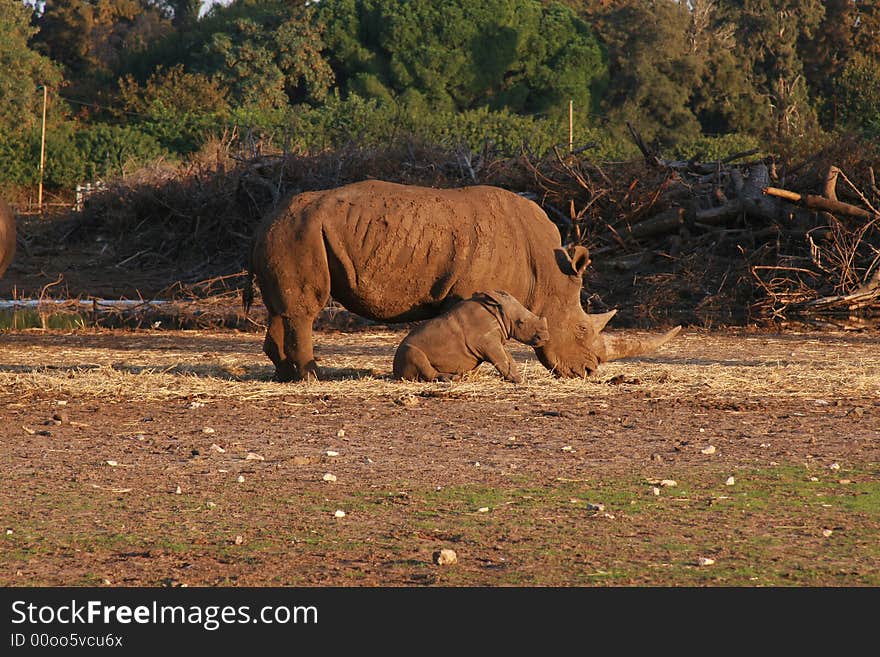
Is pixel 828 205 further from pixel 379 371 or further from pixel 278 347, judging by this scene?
pixel 278 347

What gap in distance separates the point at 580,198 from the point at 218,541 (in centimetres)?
1529

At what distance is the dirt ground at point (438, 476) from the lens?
6023 millimetres

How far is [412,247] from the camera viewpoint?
1214cm

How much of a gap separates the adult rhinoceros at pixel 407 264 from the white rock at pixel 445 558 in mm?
6162

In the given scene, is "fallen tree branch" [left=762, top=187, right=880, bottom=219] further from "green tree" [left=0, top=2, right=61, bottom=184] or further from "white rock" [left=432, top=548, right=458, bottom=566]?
"green tree" [left=0, top=2, right=61, bottom=184]

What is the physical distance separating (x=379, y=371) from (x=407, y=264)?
1.33 meters

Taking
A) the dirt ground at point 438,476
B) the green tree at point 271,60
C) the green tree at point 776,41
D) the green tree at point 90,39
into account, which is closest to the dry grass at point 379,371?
the dirt ground at point 438,476

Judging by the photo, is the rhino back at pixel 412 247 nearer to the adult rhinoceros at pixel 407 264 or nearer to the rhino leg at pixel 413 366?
the adult rhinoceros at pixel 407 264

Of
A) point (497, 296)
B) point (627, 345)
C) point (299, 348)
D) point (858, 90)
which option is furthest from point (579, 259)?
point (858, 90)

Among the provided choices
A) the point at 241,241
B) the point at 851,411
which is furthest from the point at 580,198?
the point at 851,411

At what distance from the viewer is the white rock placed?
6.01m

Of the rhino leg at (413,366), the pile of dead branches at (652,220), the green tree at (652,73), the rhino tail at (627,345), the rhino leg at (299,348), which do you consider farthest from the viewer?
the green tree at (652,73)

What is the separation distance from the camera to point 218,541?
6.44 metres

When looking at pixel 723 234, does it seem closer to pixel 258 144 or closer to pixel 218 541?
pixel 258 144
